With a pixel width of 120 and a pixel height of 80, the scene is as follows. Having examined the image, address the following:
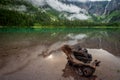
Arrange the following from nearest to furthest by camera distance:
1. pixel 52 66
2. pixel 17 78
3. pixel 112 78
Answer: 1. pixel 17 78
2. pixel 112 78
3. pixel 52 66

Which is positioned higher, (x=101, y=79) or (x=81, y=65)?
(x=81, y=65)

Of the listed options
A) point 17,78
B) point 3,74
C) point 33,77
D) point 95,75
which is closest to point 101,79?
point 95,75

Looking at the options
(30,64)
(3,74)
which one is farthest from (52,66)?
(3,74)

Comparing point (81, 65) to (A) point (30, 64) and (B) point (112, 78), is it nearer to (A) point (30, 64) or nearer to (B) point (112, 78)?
(B) point (112, 78)

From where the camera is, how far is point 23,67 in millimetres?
17750

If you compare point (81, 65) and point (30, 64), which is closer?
point (81, 65)

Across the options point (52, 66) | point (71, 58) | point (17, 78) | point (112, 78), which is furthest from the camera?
point (52, 66)

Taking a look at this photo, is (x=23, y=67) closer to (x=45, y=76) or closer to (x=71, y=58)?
(x=45, y=76)

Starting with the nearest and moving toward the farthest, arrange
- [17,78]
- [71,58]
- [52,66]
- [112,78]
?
[17,78], [112,78], [71,58], [52,66]

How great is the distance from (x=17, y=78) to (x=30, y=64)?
4785 millimetres

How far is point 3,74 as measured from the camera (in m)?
15.0

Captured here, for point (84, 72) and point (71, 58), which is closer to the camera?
point (84, 72)

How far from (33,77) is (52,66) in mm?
4154

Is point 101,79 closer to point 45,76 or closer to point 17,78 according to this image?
point 45,76
